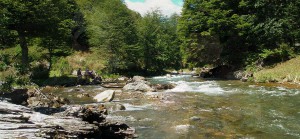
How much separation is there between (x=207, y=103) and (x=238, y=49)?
82.2 feet

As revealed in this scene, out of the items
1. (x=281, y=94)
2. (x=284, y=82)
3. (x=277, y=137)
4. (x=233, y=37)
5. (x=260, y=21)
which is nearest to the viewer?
(x=277, y=137)

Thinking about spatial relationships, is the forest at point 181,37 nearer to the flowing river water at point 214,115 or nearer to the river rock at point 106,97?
the river rock at point 106,97

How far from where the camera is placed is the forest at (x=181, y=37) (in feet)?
112

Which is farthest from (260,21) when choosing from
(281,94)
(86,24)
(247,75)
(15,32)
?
(86,24)

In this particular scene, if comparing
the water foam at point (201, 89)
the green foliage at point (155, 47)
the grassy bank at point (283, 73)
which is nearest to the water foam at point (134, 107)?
the water foam at point (201, 89)

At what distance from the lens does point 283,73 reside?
32062 mm

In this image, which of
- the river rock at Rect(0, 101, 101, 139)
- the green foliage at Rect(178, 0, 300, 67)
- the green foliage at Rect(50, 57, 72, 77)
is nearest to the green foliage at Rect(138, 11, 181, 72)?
the green foliage at Rect(178, 0, 300, 67)

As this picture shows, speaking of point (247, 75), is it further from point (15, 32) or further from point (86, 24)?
point (86, 24)

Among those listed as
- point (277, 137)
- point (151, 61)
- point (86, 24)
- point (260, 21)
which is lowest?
point (277, 137)

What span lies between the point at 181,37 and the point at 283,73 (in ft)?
56.8

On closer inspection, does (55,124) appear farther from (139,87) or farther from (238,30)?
(238,30)

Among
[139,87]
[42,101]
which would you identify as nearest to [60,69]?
[139,87]

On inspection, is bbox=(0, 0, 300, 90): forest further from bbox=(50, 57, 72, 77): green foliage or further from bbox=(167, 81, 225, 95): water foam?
bbox=(167, 81, 225, 95): water foam

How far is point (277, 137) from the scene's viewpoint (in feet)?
39.2
